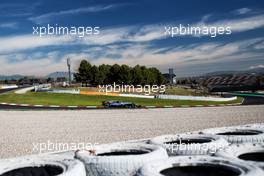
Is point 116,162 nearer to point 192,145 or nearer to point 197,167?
point 197,167

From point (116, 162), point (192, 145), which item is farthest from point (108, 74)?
point (116, 162)

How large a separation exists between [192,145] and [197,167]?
1.08 meters

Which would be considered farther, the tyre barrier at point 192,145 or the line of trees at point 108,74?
the line of trees at point 108,74

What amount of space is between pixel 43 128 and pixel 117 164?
1729 cm

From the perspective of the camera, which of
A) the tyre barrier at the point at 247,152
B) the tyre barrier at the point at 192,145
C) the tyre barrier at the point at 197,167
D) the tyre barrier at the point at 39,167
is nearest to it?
the tyre barrier at the point at 197,167

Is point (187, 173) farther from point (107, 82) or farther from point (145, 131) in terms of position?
point (107, 82)

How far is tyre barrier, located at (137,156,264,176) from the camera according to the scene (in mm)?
4895

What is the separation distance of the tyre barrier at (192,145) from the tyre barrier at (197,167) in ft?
2.87

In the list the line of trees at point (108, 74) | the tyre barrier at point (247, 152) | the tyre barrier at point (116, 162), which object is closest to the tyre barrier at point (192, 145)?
the tyre barrier at point (116, 162)

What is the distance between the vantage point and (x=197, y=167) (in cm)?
539

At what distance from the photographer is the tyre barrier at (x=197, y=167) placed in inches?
193

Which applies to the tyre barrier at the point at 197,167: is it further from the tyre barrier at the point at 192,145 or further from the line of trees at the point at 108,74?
the line of trees at the point at 108,74

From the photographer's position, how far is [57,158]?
243 inches

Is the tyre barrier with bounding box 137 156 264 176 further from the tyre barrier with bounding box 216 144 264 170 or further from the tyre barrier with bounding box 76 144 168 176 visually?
the tyre barrier with bounding box 216 144 264 170
